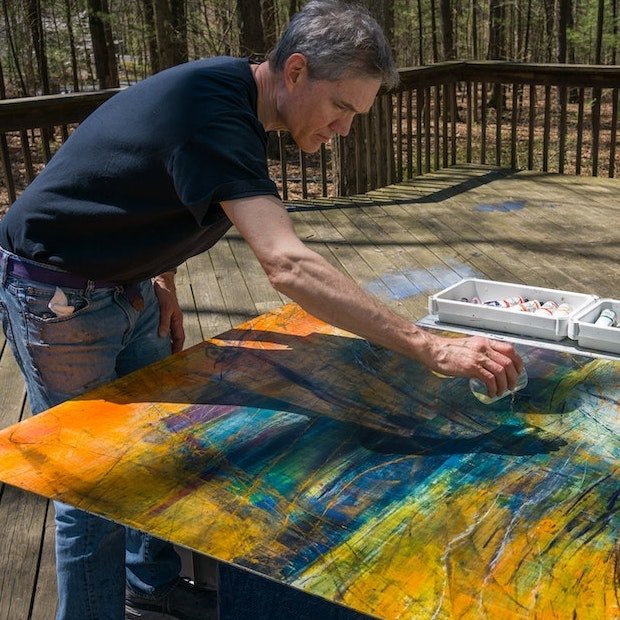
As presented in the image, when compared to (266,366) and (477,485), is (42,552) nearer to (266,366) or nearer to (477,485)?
(266,366)

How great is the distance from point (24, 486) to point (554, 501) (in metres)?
0.85

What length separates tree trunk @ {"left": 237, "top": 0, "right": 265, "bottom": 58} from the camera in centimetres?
1016

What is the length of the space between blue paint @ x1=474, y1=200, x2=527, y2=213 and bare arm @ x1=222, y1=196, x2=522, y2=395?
4412mm

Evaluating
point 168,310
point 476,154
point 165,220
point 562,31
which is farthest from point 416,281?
point 562,31

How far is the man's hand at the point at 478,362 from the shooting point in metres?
1.63

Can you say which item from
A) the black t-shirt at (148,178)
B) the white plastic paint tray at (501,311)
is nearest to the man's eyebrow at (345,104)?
the black t-shirt at (148,178)

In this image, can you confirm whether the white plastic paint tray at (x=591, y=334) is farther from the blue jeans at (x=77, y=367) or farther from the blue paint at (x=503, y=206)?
the blue paint at (x=503, y=206)

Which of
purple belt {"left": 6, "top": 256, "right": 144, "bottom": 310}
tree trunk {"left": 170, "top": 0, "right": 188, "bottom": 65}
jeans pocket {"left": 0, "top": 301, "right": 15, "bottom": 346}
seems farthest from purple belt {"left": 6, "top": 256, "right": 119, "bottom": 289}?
tree trunk {"left": 170, "top": 0, "right": 188, "bottom": 65}

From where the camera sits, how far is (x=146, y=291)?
80.7 inches

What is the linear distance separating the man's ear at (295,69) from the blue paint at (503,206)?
437cm

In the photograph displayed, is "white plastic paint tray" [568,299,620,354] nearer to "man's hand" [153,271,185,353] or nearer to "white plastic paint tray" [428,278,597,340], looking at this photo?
"white plastic paint tray" [428,278,597,340]

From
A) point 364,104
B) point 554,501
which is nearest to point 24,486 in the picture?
point 554,501

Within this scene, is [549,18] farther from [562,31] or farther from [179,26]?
[179,26]

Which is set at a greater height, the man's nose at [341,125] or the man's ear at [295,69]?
the man's ear at [295,69]
